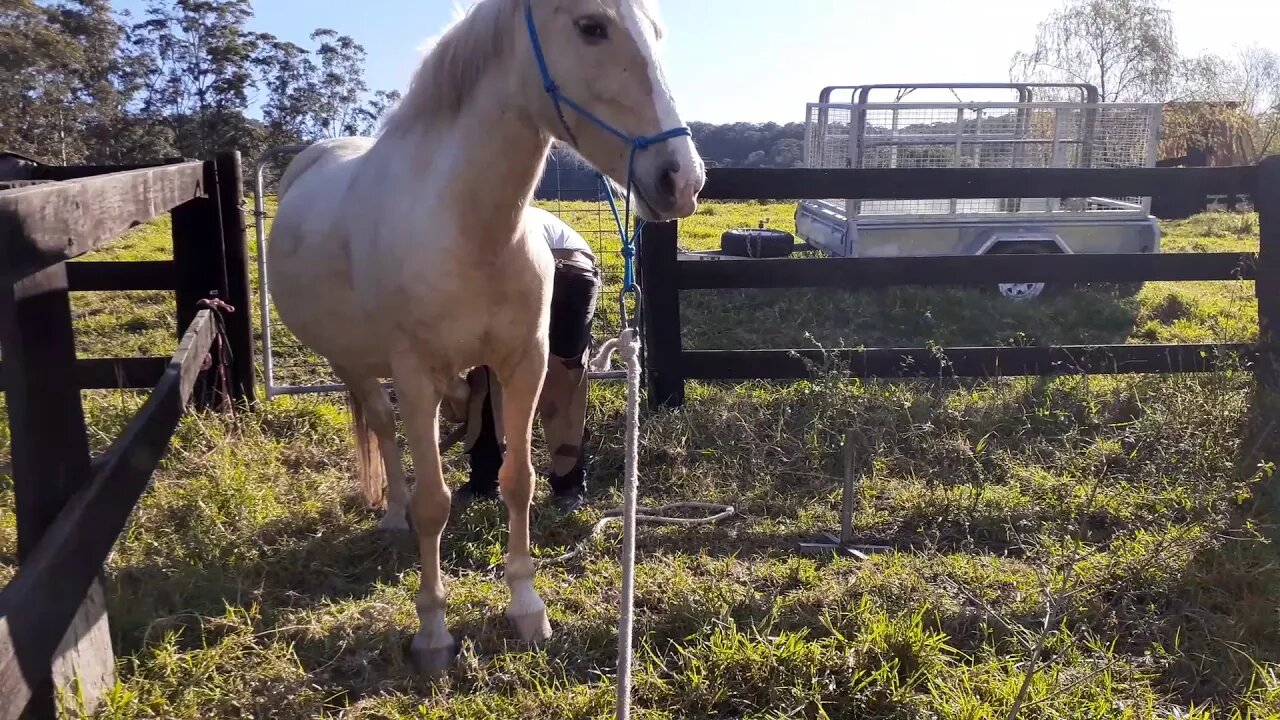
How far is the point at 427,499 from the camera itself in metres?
2.80

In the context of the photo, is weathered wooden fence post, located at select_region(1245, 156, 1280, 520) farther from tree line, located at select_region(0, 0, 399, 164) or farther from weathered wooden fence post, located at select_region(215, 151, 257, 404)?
tree line, located at select_region(0, 0, 399, 164)

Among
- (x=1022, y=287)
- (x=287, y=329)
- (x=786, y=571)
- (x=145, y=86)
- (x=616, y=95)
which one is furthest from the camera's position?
(x=145, y=86)

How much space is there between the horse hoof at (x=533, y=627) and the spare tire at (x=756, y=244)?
6352mm

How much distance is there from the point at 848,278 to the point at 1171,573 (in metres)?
2.33

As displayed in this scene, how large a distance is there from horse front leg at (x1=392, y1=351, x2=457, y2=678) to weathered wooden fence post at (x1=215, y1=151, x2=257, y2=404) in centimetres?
273

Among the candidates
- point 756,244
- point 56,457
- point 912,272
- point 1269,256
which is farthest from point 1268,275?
point 56,457

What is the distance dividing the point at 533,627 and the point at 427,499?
21.7 inches

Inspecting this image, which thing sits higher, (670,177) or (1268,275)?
(670,177)

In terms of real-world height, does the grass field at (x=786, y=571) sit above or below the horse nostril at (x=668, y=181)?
below

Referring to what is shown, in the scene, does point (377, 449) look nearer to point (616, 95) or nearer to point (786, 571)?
point (786, 571)

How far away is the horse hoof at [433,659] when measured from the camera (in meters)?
2.62

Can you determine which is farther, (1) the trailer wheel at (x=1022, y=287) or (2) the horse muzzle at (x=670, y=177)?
(1) the trailer wheel at (x=1022, y=287)

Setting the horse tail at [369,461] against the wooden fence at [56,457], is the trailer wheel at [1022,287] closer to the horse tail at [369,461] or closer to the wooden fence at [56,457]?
the horse tail at [369,461]

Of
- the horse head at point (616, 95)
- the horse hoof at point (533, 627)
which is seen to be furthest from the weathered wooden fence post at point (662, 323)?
the horse head at point (616, 95)
